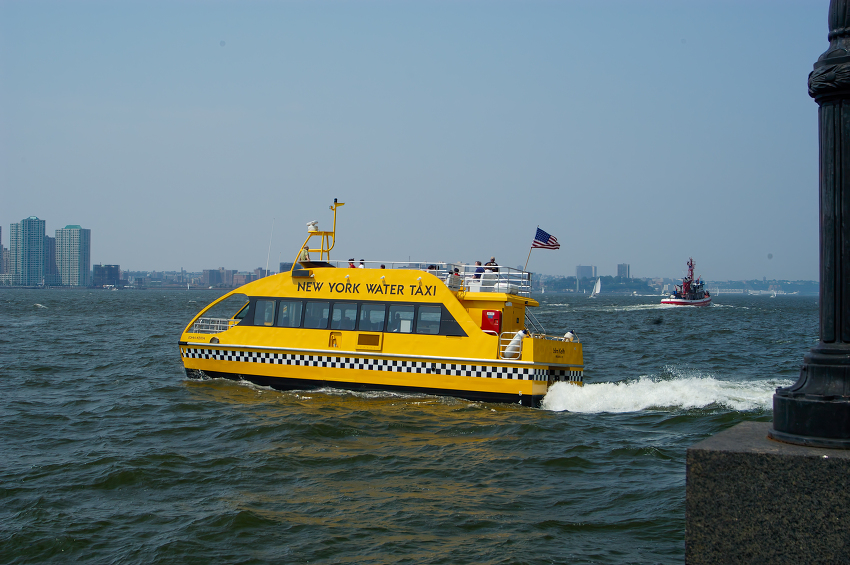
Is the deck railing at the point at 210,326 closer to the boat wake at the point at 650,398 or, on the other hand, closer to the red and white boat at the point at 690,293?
the boat wake at the point at 650,398

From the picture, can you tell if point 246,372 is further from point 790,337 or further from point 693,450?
point 790,337

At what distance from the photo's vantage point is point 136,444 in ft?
39.1

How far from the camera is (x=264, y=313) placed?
17203mm

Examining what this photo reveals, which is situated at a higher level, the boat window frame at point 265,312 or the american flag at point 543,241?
the american flag at point 543,241

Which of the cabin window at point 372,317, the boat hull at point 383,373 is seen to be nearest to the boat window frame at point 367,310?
the cabin window at point 372,317

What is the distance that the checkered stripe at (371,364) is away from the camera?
1499 cm

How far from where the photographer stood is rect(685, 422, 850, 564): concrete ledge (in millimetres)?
3938

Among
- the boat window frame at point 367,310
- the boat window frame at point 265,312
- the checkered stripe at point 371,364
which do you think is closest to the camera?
the checkered stripe at point 371,364

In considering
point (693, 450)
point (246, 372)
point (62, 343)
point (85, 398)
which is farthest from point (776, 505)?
point (62, 343)

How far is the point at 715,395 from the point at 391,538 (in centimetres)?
1075

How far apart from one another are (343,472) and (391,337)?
19.4ft

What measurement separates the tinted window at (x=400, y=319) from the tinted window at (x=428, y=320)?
20 centimetres

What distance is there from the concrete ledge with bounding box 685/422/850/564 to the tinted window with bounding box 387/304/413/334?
38.8ft

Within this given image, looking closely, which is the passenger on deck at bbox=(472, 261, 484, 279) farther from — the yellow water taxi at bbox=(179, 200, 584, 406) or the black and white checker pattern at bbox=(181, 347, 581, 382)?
the black and white checker pattern at bbox=(181, 347, 581, 382)
